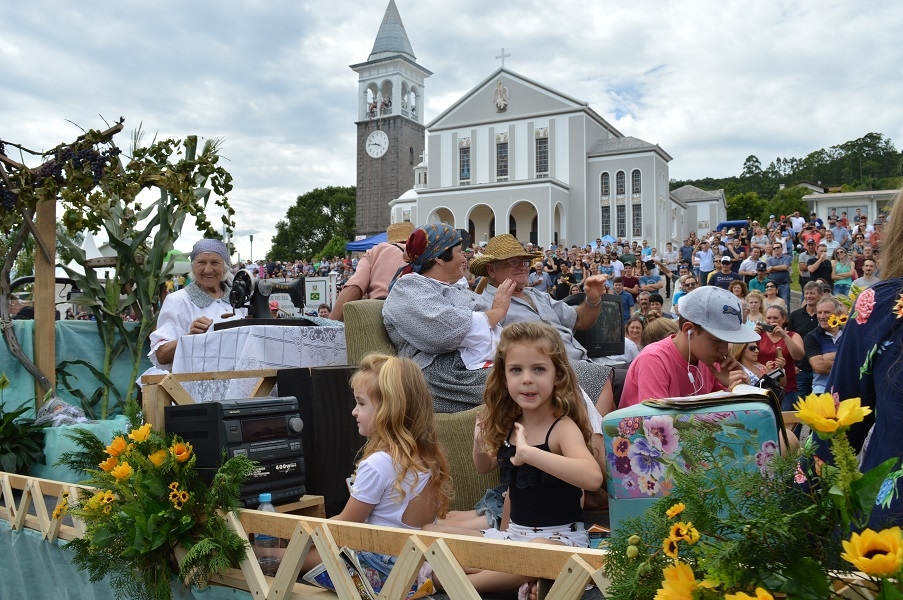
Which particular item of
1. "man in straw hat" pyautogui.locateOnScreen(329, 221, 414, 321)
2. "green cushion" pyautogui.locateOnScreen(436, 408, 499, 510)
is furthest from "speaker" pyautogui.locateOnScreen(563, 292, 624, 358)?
"green cushion" pyautogui.locateOnScreen(436, 408, 499, 510)

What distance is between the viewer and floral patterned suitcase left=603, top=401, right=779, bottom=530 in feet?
8.15

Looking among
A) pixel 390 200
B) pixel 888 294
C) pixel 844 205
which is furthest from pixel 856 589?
pixel 390 200

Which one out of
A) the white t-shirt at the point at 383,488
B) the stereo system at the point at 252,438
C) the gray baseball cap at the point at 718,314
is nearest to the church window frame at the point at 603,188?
the gray baseball cap at the point at 718,314

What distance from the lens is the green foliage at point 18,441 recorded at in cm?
498

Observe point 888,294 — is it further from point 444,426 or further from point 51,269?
point 51,269

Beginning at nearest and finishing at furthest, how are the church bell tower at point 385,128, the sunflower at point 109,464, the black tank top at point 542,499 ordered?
the black tank top at point 542,499, the sunflower at point 109,464, the church bell tower at point 385,128

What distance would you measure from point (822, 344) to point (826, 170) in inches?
4557

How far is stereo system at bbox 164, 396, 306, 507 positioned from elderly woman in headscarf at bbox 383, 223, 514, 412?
1.16m

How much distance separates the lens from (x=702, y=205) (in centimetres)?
7288

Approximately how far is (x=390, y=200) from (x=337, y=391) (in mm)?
69301

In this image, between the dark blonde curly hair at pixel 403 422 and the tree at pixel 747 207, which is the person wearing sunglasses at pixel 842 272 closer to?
the dark blonde curly hair at pixel 403 422

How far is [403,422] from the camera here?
11.5ft

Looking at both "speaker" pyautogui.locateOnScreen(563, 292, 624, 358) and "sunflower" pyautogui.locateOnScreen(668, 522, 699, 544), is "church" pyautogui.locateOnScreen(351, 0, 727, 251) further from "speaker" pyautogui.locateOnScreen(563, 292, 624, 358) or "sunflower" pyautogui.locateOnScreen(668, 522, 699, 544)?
"sunflower" pyautogui.locateOnScreen(668, 522, 699, 544)

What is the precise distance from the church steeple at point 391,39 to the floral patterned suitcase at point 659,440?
7576cm
